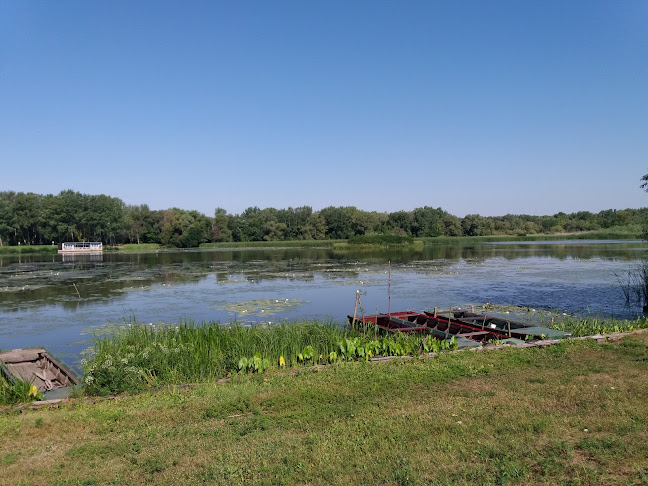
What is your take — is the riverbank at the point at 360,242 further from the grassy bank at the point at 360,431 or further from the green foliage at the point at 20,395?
the green foliage at the point at 20,395

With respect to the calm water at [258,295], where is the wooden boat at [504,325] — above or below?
above

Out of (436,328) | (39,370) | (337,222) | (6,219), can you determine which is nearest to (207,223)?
(337,222)

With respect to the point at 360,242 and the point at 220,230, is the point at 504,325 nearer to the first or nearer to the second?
the point at 360,242

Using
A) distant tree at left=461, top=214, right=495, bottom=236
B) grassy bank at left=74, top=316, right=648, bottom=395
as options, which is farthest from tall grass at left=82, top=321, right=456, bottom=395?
distant tree at left=461, top=214, right=495, bottom=236

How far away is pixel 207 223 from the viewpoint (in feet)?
291

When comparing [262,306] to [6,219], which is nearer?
[262,306]

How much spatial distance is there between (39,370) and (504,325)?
11.4 m

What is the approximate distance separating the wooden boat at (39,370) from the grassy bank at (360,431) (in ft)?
7.82

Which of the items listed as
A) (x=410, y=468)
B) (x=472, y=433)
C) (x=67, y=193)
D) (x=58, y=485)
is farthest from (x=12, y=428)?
(x=67, y=193)

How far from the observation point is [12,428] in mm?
6008

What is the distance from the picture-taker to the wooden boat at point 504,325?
11328mm

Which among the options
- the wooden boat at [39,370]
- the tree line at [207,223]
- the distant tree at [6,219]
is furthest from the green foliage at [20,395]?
the distant tree at [6,219]

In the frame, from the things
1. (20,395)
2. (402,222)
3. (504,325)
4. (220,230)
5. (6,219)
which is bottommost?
(504,325)

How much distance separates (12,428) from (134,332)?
430 cm
